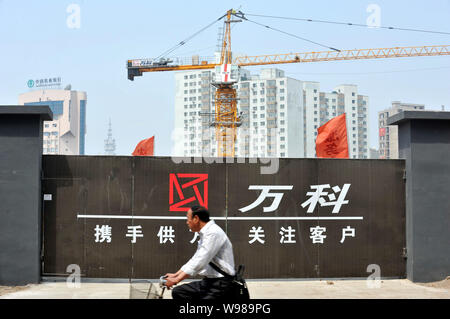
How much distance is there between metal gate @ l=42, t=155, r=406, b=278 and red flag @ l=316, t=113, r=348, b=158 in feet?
4.54

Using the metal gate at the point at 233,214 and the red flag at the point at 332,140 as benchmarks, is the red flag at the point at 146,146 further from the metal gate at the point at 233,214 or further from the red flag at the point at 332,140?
the red flag at the point at 332,140

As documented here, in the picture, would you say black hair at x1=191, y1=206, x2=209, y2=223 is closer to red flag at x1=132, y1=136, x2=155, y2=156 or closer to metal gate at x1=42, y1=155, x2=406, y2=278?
metal gate at x1=42, y1=155, x2=406, y2=278

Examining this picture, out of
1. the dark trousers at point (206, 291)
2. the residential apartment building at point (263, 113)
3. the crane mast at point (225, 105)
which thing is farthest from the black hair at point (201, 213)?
the residential apartment building at point (263, 113)

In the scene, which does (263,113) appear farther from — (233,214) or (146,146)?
(233,214)

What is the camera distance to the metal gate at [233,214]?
41.9 ft

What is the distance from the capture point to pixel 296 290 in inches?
475

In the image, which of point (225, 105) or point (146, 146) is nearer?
point (146, 146)

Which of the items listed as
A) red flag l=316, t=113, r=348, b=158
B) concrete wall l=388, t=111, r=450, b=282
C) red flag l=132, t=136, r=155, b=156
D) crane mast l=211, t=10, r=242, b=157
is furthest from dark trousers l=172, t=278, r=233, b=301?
crane mast l=211, t=10, r=242, b=157

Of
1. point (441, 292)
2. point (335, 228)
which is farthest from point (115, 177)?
point (441, 292)

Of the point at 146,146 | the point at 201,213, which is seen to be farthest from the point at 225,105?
the point at 201,213

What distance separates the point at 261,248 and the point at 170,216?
7.34 ft

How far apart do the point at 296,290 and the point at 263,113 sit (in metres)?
153

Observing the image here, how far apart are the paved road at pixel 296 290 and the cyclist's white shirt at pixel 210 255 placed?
17.1ft
